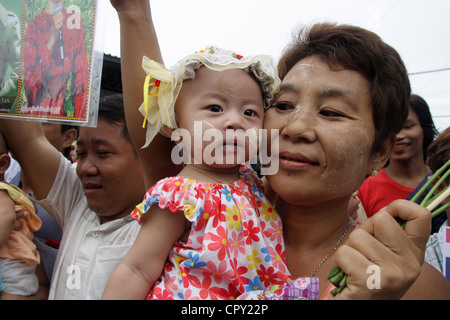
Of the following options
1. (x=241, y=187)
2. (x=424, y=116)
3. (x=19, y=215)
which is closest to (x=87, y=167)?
(x=19, y=215)

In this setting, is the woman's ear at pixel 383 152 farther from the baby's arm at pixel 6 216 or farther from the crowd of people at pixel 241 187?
the baby's arm at pixel 6 216

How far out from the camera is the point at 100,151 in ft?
6.81

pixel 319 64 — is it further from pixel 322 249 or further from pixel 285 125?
pixel 322 249

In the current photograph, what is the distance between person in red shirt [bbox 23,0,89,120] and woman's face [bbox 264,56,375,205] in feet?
2.94

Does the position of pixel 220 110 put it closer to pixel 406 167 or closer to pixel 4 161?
pixel 4 161

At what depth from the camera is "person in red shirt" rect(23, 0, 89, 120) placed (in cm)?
161

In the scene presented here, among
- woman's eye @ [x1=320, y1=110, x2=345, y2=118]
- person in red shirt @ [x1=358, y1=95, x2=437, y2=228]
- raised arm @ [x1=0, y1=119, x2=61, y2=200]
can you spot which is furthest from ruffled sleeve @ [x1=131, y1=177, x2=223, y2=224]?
person in red shirt @ [x1=358, y1=95, x2=437, y2=228]

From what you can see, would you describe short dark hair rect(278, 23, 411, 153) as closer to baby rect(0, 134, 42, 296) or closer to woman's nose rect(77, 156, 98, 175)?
woman's nose rect(77, 156, 98, 175)

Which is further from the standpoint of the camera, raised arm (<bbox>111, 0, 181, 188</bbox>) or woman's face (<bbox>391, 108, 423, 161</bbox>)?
woman's face (<bbox>391, 108, 423, 161</bbox>)

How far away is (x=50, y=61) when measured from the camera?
1.69 m

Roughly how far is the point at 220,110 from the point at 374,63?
723mm

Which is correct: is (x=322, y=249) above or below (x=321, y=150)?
below
